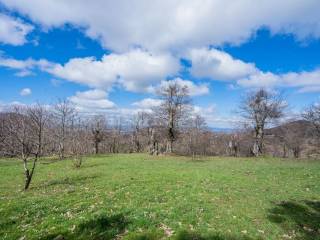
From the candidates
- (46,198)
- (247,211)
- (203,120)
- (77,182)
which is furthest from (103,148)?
(247,211)

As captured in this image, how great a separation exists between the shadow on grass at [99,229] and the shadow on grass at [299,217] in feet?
19.3

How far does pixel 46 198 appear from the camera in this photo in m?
12.9

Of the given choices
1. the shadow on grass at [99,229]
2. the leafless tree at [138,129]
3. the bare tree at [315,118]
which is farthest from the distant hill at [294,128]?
the shadow on grass at [99,229]

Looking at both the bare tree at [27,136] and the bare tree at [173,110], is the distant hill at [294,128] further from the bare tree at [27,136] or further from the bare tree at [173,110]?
the bare tree at [27,136]

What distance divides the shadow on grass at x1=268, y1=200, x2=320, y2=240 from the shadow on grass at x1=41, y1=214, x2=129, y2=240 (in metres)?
5.89

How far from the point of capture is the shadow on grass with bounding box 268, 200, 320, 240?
9.22 meters

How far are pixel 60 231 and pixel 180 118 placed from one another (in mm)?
40095

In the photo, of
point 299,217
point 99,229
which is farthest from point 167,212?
point 299,217

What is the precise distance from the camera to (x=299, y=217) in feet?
34.5

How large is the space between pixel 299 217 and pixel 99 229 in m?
7.95

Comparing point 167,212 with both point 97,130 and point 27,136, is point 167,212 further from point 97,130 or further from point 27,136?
point 97,130

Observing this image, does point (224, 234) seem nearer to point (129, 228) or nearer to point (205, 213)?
point (205, 213)

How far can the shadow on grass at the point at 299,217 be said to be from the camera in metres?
9.22

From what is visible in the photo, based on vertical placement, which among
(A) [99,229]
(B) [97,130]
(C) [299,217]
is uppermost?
(B) [97,130]
